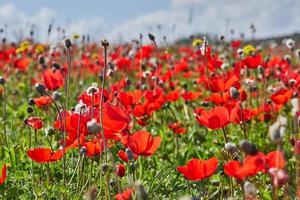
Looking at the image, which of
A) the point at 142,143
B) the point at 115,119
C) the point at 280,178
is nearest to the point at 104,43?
the point at 115,119

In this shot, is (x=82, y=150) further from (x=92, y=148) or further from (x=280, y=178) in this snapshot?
(x=280, y=178)

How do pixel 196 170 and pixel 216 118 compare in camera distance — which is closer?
pixel 196 170

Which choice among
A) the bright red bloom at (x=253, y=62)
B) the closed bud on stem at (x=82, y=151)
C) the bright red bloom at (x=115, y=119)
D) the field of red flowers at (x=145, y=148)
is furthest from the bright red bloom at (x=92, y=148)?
the bright red bloom at (x=253, y=62)

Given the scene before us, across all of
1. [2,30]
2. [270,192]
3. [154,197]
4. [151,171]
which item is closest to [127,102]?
[151,171]

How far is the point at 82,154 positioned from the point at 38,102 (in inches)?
50.4

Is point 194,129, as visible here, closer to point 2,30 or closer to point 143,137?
point 143,137

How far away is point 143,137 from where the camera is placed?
235 centimetres

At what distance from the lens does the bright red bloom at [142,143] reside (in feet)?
7.67

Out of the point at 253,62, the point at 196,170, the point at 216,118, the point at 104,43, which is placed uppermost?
the point at 104,43

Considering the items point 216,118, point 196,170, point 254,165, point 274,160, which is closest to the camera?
point 254,165

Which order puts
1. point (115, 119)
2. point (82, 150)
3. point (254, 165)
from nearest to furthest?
point (254, 165) < point (115, 119) < point (82, 150)

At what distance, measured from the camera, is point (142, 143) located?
235 cm

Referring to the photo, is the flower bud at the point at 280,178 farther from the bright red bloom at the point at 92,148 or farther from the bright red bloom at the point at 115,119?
the bright red bloom at the point at 92,148

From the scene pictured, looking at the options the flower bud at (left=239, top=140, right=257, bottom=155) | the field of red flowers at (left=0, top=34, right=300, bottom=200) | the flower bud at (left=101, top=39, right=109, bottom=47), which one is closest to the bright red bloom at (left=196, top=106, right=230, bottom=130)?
the field of red flowers at (left=0, top=34, right=300, bottom=200)
